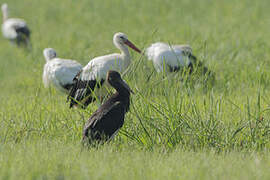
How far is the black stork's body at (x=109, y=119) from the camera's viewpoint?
4926 millimetres

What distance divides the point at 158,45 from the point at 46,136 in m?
4.65

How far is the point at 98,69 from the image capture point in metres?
6.79

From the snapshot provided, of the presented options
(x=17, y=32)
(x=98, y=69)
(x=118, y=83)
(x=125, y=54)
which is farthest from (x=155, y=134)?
(x=17, y=32)

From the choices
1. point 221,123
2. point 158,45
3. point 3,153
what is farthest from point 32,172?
point 158,45

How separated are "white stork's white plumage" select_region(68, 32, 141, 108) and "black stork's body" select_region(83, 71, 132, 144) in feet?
4.78

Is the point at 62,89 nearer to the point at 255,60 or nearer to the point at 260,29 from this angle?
the point at 255,60

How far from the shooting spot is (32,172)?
384 centimetres

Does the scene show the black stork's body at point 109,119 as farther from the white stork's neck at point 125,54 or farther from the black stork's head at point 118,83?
the white stork's neck at point 125,54

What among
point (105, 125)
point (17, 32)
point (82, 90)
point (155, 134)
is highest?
point (17, 32)

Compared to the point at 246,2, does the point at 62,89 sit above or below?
below

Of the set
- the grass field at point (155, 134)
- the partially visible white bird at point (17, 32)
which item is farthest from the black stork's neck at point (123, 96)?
the partially visible white bird at point (17, 32)

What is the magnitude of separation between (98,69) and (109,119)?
197cm

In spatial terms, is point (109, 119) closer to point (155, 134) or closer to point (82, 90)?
point (155, 134)

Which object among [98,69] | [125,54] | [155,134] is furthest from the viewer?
[125,54]
